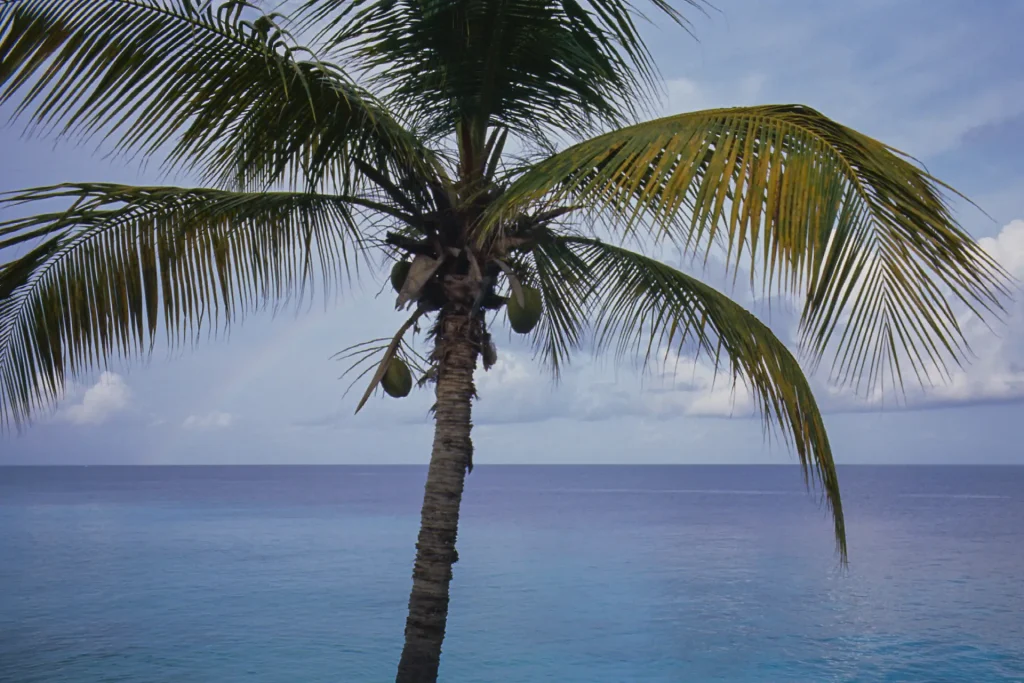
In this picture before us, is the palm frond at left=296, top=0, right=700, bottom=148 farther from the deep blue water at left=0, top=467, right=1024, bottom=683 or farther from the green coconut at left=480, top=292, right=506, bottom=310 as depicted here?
the deep blue water at left=0, top=467, right=1024, bottom=683

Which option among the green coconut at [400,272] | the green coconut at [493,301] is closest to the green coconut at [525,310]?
the green coconut at [493,301]

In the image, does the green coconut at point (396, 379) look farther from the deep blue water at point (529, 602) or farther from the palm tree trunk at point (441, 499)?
the deep blue water at point (529, 602)

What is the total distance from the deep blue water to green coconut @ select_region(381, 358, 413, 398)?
1255 cm

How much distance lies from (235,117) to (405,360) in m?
1.59

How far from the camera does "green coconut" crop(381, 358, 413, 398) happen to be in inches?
188

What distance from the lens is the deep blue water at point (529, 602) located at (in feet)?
56.5

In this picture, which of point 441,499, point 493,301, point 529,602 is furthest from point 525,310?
point 529,602

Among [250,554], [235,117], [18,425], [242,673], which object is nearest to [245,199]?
[235,117]

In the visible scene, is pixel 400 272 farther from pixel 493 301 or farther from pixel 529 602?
pixel 529 602

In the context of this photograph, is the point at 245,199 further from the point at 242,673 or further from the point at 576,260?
the point at 242,673

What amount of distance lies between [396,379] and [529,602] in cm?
2070

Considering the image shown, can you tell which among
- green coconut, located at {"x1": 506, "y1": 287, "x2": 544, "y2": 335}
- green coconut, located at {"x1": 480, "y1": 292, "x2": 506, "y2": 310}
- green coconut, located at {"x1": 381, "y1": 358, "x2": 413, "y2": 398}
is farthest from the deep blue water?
green coconut, located at {"x1": 506, "y1": 287, "x2": 544, "y2": 335}

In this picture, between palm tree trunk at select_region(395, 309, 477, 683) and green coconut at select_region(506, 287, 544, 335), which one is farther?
palm tree trunk at select_region(395, 309, 477, 683)

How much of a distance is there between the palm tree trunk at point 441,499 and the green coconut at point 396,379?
0.57ft
